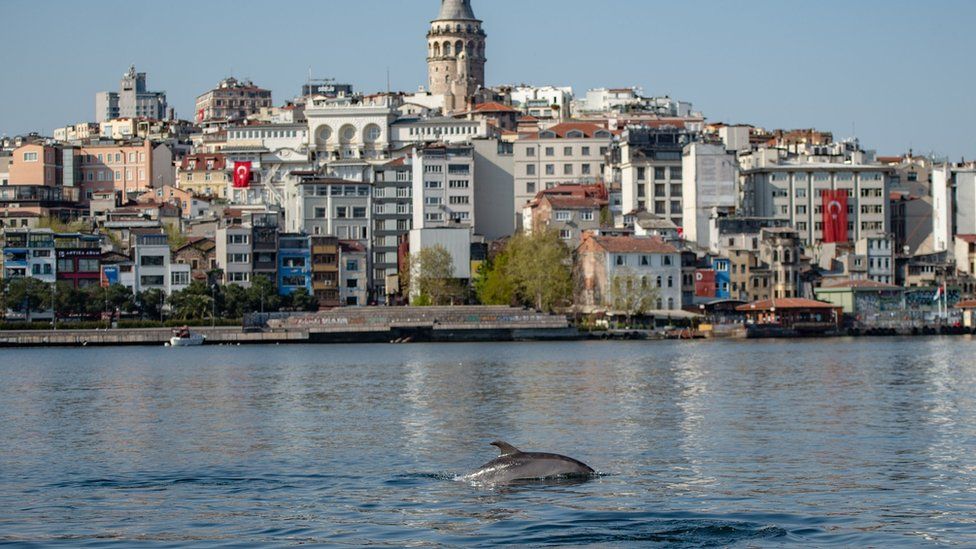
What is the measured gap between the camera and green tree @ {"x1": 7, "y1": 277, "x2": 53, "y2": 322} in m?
111

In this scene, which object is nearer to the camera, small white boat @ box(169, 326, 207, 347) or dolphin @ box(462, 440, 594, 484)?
dolphin @ box(462, 440, 594, 484)

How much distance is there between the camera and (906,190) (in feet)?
481

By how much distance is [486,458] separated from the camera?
30.6m

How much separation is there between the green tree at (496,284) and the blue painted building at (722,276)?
15804 millimetres

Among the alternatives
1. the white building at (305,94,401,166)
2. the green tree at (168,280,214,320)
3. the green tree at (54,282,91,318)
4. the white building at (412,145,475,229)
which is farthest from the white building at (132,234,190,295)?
the white building at (305,94,401,166)

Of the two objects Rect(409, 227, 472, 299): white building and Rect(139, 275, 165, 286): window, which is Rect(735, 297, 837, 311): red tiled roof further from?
Rect(139, 275, 165, 286): window

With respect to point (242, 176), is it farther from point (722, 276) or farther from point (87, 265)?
point (722, 276)

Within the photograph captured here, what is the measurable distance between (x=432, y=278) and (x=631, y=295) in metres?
15.8

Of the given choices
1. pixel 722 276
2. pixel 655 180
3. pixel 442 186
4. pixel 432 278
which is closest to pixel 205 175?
pixel 442 186

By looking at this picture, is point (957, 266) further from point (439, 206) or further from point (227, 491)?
point (227, 491)

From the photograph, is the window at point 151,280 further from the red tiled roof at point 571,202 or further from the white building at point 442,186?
the red tiled roof at point 571,202

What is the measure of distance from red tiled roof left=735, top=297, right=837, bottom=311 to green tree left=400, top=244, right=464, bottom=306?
21.3 meters

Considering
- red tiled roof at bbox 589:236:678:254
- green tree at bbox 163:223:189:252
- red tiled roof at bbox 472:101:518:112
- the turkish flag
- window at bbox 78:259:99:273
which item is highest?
red tiled roof at bbox 472:101:518:112

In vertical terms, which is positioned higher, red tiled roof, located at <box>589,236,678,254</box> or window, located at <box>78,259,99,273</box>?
red tiled roof, located at <box>589,236,678,254</box>
